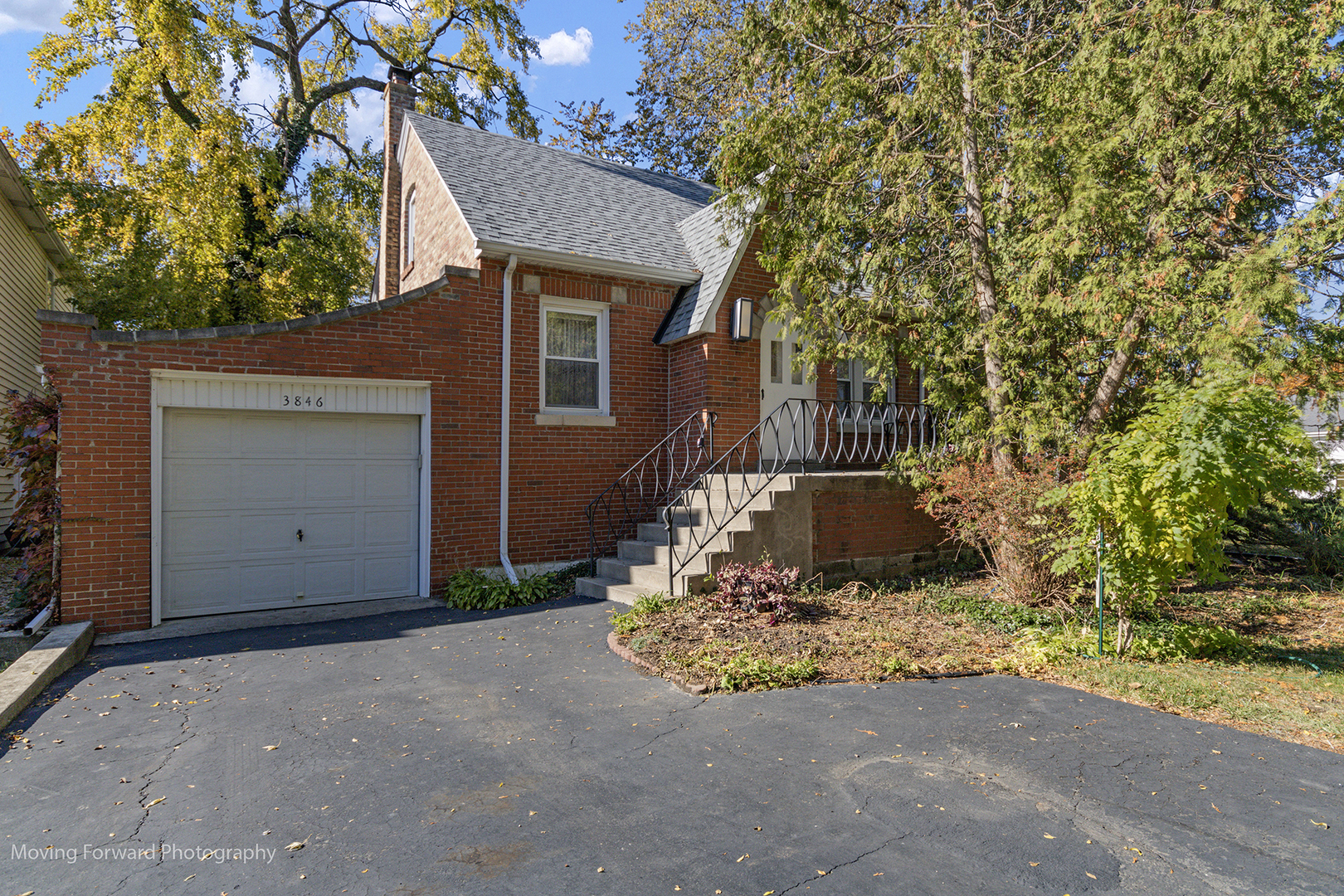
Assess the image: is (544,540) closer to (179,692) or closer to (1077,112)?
(179,692)

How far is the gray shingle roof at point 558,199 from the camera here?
33.1ft

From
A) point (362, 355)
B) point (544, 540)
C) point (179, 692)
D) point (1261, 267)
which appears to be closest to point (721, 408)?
point (544, 540)

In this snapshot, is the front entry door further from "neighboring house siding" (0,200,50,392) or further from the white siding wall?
"neighboring house siding" (0,200,50,392)

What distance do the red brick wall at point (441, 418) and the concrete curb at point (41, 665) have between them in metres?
0.57

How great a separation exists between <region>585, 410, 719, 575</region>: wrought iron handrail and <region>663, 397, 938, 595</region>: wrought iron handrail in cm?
34

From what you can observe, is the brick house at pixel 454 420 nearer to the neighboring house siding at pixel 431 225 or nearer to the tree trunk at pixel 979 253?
the neighboring house siding at pixel 431 225

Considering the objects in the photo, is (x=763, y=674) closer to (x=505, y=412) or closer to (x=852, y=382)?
(x=505, y=412)

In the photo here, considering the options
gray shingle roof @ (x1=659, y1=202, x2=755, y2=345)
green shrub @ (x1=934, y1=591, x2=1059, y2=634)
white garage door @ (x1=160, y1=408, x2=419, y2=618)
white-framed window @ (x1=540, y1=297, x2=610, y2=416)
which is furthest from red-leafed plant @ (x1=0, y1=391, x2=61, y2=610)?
green shrub @ (x1=934, y1=591, x2=1059, y2=634)

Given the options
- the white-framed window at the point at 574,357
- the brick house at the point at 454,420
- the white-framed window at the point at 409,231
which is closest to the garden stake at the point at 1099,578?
the brick house at the point at 454,420

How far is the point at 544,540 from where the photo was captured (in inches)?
388

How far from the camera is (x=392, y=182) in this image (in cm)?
1373

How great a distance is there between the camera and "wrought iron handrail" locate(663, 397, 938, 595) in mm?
8656

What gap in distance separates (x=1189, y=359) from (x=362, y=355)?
29.1 ft

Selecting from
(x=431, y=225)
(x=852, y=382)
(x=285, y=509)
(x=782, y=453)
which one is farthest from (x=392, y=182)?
(x=852, y=382)
